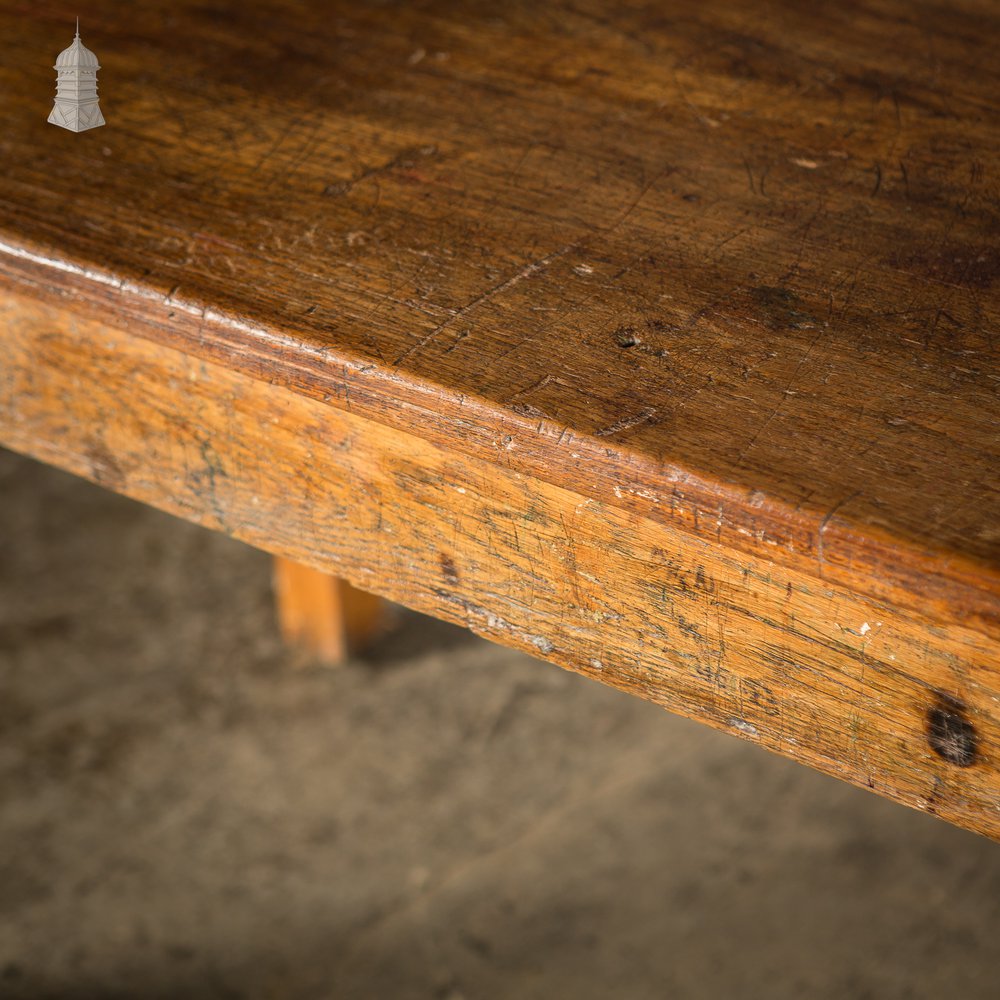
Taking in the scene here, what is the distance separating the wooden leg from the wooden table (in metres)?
0.72

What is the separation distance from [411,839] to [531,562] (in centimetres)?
83

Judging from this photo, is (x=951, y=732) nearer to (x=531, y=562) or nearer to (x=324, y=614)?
(x=531, y=562)

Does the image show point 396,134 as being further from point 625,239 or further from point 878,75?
point 878,75

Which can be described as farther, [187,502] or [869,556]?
[187,502]

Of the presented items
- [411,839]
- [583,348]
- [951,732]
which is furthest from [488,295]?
[411,839]

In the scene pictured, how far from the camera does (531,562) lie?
0.47 meters

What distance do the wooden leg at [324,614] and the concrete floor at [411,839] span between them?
3 centimetres

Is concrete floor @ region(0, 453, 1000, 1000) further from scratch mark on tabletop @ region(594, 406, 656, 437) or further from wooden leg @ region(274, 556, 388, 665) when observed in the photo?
scratch mark on tabletop @ region(594, 406, 656, 437)

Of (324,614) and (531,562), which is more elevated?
(531,562)

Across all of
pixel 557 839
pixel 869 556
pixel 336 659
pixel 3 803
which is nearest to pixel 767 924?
pixel 557 839

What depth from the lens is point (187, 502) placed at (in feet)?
1.84

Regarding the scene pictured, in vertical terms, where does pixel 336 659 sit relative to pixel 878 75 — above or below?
below

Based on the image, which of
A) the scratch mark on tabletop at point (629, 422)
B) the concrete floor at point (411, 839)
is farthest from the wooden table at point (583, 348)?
the concrete floor at point (411, 839)

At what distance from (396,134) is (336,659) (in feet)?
2.94
